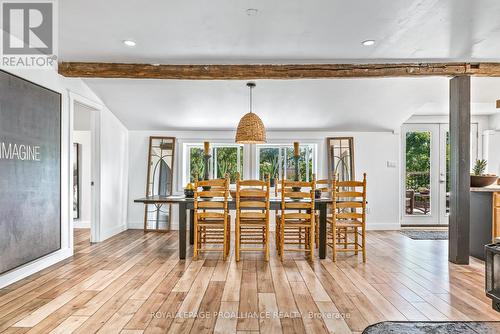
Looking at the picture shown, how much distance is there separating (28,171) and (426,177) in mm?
7124

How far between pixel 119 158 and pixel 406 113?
549cm

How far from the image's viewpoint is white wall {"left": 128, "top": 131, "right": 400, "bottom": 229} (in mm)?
6512

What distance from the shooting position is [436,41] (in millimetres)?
3508

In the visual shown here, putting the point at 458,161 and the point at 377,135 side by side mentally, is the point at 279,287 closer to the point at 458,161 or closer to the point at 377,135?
the point at 458,161

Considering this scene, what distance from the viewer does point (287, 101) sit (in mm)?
5570

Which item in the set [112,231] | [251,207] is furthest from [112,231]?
[251,207]

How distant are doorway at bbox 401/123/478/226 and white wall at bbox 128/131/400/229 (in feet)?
1.81

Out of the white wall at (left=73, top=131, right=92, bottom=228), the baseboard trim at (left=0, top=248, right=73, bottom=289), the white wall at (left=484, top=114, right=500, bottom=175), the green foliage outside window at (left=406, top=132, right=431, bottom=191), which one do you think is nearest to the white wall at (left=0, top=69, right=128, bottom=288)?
the baseboard trim at (left=0, top=248, right=73, bottom=289)

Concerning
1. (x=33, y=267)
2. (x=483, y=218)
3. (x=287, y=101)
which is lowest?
(x=33, y=267)

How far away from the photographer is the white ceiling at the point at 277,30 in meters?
2.74

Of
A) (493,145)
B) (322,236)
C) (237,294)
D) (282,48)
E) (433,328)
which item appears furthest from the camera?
(493,145)

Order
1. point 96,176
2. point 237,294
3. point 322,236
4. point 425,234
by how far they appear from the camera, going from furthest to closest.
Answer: point 425,234, point 96,176, point 322,236, point 237,294

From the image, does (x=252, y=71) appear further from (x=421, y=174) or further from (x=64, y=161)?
(x=421, y=174)

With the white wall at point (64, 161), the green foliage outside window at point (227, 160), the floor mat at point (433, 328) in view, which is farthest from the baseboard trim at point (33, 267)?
the floor mat at point (433, 328)
